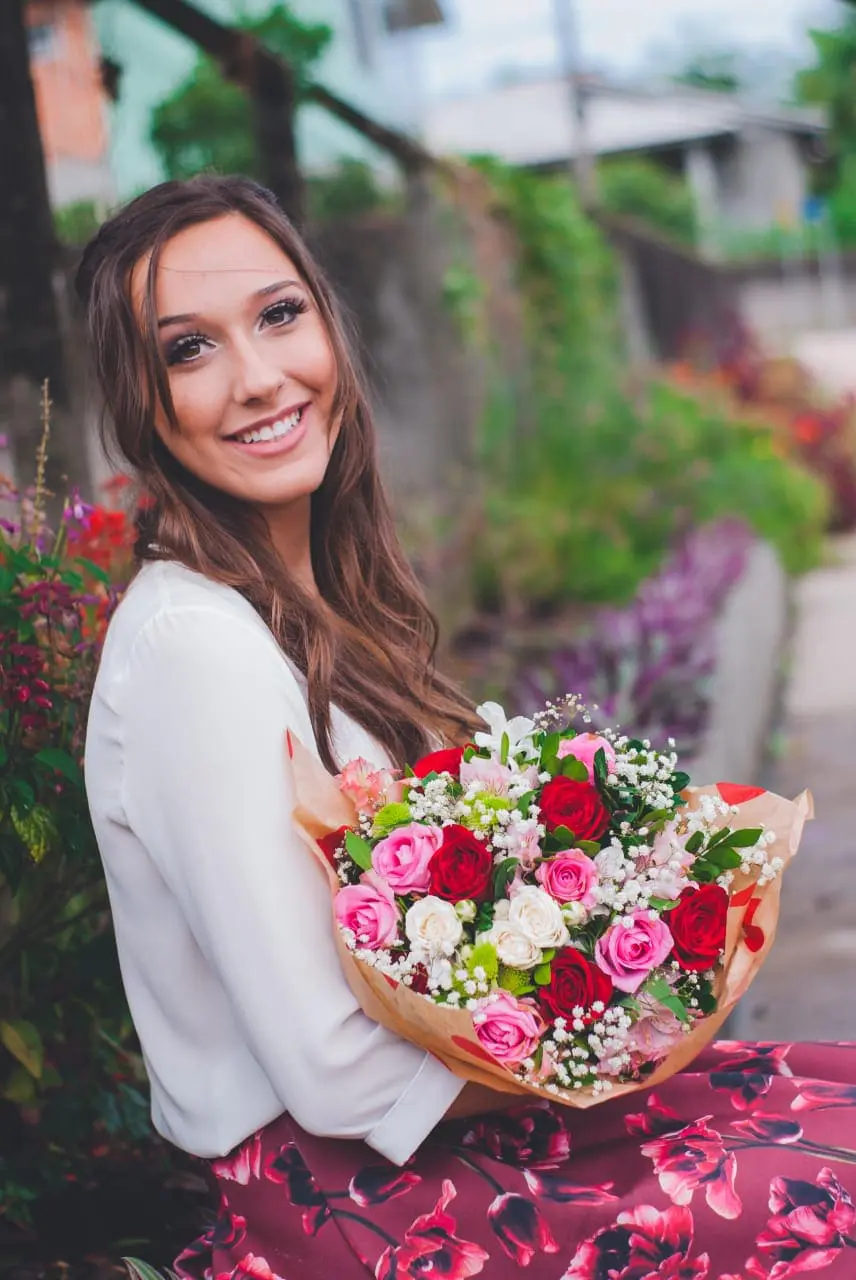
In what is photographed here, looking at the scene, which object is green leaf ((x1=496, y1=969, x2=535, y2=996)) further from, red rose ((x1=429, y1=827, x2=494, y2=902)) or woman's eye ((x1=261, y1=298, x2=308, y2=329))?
woman's eye ((x1=261, y1=298, x2=308, y2=329))

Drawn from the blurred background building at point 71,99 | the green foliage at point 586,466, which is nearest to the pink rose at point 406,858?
the blurred background building at point 71,99

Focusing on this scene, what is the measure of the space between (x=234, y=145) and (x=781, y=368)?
1255 centimetres

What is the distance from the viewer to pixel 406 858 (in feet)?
5.95

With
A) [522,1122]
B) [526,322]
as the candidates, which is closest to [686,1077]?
[522,1122]

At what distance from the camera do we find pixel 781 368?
1770 centimetres

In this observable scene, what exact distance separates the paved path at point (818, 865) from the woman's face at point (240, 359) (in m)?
2.72

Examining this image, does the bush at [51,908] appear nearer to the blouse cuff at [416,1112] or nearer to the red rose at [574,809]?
the blouse cuff at [416,1112]

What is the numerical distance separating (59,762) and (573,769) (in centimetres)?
87

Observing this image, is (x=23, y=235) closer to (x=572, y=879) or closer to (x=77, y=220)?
(x=77, y=220)

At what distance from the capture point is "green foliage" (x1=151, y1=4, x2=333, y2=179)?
19.5 ft

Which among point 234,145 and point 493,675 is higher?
point 234,145

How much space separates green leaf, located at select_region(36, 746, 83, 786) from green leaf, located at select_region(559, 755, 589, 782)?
0.84m

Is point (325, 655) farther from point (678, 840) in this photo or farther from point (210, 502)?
point (678, 840)

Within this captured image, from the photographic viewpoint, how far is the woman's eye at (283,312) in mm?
2250
